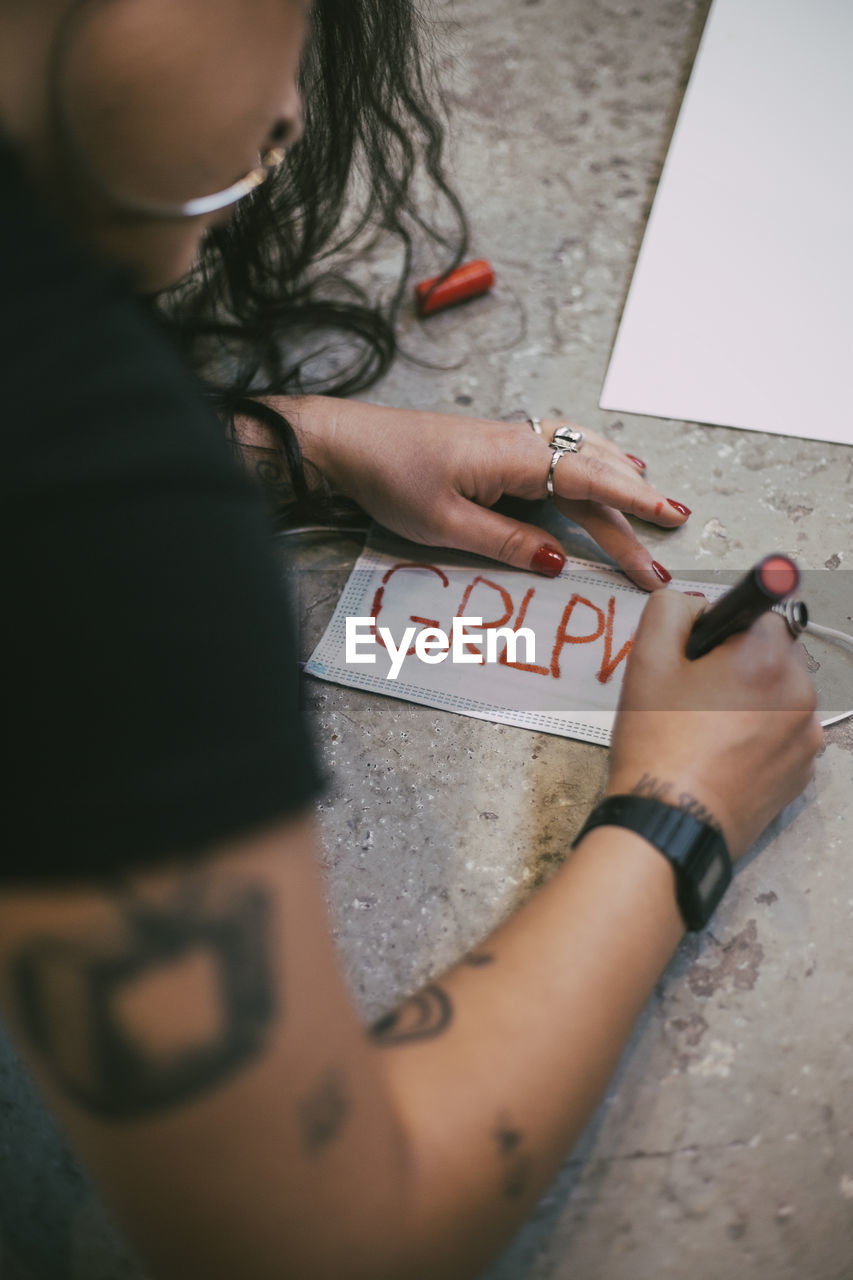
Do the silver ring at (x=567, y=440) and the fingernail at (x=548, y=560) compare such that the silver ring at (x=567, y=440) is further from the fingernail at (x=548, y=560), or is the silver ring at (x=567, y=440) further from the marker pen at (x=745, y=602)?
the marker pen at (x=745, y=602)

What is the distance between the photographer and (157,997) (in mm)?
320

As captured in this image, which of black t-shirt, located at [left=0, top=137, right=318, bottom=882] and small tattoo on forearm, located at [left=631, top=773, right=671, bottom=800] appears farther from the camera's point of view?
small tattoo on forearm, located at [left=631, top=773, right=671, bottom=800]

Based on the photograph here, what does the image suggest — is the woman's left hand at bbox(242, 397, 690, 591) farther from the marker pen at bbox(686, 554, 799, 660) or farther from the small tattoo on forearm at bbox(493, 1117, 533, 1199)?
the small tattoo on forearm at bbox(493, 1117, 533, 1199)

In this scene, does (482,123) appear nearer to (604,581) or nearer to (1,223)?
(604,581)

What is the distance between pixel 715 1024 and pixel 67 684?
0.45 meters

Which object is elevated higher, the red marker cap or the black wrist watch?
the red marker cap

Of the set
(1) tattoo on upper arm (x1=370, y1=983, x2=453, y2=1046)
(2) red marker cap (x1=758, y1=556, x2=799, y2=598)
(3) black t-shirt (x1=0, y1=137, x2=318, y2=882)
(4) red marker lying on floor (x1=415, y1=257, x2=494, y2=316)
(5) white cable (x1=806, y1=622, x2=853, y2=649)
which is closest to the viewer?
(3) black t-shirt (x1=0, y1=137, x2=318, y2=882)

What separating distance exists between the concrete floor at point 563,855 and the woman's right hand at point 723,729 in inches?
2.8

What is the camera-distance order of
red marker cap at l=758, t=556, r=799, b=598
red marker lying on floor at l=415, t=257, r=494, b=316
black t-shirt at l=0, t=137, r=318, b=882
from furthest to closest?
red marker lying on floor at l=415, t=257, r=494, b=316 → red marker cap at l=758, t=556, r=799, b=598 → black t-shirt at l=0, t=137, r=318, b=882

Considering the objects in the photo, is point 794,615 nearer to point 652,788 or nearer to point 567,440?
point 652,788

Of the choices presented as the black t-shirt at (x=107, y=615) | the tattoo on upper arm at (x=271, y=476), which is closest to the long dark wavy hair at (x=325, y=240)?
the tattoo on upper arm at (x=271, y=476)

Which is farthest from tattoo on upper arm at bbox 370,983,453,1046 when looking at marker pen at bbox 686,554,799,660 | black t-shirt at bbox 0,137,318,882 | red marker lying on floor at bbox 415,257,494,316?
red marker lying on floor at bbox 415,257,494,316

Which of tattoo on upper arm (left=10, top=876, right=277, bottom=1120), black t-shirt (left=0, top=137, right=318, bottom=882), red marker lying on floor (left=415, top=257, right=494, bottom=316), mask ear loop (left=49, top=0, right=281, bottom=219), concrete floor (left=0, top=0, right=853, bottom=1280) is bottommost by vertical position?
concrete floor (left=0, top=0, right=853, bottom=1280)

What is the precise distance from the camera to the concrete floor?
50 cm
